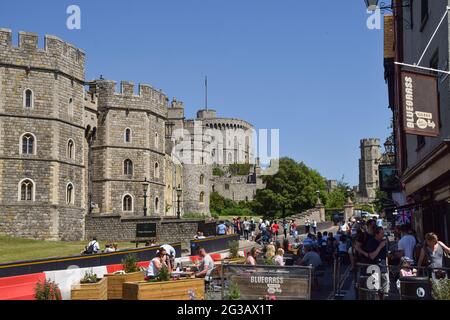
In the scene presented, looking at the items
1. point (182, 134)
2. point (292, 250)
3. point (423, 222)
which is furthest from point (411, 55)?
point (182, 134)

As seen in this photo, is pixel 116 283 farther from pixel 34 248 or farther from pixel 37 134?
pixel 37 134

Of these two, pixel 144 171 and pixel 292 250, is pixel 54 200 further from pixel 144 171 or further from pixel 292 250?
pixel 292 250

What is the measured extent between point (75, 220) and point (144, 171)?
8.51 m

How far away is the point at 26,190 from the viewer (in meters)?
37.7

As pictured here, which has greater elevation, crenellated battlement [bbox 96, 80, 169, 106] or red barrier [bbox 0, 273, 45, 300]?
crenellated battlement [bbox 96, 80, 169, 106]

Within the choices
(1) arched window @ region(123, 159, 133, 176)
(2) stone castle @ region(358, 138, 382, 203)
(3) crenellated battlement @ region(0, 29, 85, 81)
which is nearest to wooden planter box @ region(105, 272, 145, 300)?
(3) crenellated battlement @ region(0, 29, 85, 81)

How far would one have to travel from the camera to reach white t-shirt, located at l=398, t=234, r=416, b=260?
14.9 meters

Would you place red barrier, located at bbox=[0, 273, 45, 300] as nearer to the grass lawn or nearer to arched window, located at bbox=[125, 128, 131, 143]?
the grass lawn

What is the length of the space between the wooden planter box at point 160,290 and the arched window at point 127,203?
111 ft

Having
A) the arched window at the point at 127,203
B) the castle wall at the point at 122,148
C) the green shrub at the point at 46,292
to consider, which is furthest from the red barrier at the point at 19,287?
the arched window at the point at 127,203

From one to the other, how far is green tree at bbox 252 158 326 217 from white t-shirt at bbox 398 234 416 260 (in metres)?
63.6

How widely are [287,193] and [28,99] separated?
4598cm

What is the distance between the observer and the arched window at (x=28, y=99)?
37719 mm

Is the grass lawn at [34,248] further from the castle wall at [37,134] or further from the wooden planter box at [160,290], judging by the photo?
the wooden planter box at [160,290]
